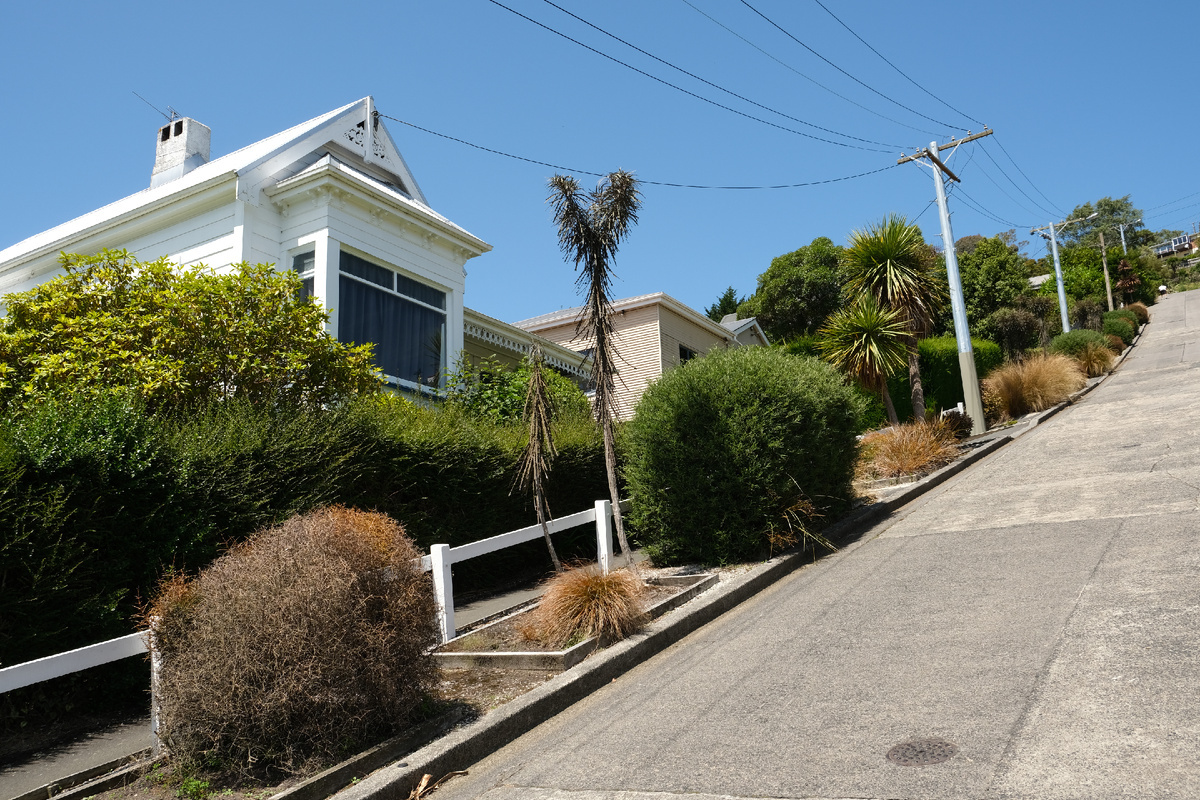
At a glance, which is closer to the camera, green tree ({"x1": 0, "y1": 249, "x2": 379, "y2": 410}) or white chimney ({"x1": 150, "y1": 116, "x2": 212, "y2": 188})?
green tree ({"x1": 0, "y1": 249, "x2": 379, "y2": 410})

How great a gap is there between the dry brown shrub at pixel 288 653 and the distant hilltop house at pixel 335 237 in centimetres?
623

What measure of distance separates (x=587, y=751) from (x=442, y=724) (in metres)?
1.06

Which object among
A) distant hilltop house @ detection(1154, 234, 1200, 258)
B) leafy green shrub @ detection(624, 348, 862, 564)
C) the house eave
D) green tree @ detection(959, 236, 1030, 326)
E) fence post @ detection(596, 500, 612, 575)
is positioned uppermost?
distant hilltop house @ detection(1154, 234, 1200, 258)

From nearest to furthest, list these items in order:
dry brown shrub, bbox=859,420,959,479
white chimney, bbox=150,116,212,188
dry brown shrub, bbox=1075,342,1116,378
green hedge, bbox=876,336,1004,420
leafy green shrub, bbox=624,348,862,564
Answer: leafy green shrub, bbox=624,348,862,564
dry brown shrub, bbox=859,420,959,479
white chimney, bbox=150,116,212,188
green hedge, bbox=876,336,1004,420
dry brown shrub, bbox=1075,342,1116,378

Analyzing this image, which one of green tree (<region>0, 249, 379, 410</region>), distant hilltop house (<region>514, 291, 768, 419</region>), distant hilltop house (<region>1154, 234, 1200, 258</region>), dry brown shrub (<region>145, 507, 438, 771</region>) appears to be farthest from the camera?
distant hilltop house (<region>1154, 234, 1200, 258</region>)

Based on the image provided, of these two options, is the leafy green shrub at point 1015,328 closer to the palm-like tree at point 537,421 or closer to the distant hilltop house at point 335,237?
the distant hilltop house at point 335,237

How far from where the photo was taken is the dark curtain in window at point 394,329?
1286cm

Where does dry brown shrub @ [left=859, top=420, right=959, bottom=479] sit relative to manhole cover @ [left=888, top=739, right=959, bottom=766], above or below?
above

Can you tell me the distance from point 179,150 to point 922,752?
18.2m

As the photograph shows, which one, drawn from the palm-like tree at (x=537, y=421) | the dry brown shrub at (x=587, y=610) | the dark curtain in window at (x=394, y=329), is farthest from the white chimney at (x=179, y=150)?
the dry brown shrub at (x=587, y=610)

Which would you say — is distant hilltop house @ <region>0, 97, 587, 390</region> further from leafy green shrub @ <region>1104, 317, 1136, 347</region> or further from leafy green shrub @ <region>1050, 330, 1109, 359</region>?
leafy green shrub @ <region>1104, 317, 1136, 347</region>

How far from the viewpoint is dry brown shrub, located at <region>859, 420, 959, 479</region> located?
46.7 feet

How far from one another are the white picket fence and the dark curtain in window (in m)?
4.93

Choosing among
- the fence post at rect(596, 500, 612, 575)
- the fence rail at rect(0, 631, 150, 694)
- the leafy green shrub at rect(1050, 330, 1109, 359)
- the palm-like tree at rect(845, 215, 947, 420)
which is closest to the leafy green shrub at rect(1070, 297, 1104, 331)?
the leafy green shrub at rect(1050, 330, 1109, 359)
